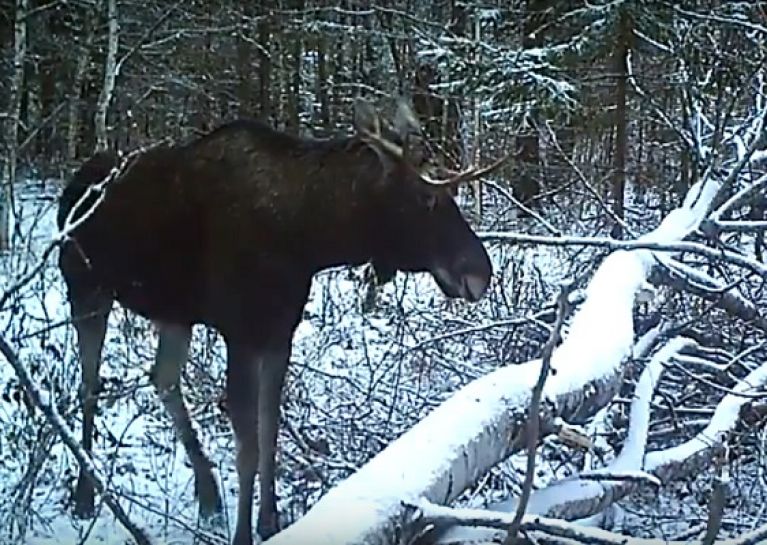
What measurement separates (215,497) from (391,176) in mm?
1571

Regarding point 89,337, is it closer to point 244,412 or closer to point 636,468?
point 244,412

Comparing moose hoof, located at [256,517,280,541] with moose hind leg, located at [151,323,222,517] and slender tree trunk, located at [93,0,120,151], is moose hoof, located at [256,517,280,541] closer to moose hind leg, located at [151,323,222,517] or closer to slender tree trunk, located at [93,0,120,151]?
moose hind leg, located at [151,323,222,517]

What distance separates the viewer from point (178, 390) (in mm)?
5531

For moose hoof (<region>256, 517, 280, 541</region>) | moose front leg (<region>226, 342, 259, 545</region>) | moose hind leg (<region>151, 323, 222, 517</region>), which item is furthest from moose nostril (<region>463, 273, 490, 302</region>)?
moose hind leg (<region>151, 323, 222, 517</region>)

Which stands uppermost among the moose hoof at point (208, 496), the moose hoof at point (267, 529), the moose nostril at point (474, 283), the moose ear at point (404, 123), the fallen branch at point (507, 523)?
the moose ear at point (404, 123)

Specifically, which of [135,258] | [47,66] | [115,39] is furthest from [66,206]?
[47,66]

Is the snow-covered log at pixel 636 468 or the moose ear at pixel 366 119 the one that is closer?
the snow-covered log at pixel 636 468

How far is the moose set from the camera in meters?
4.74

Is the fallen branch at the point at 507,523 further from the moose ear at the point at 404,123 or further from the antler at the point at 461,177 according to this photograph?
the moose ear at the point at 404,123

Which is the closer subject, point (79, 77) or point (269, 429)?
point (269, 429)

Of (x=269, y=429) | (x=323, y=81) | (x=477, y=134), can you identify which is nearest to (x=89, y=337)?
(x=269, y=429)

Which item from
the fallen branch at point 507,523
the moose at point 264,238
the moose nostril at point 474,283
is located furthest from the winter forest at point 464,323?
the moose nostril at point 474,283

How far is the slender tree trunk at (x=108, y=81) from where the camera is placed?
10422 mm

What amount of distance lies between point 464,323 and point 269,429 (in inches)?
71.6
